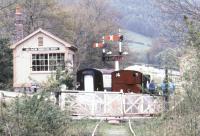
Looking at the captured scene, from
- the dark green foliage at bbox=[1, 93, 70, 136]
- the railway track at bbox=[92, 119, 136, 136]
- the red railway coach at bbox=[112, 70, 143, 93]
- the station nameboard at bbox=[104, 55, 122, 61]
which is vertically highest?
the station nameboard at bbox=[104, 55, 122, 61]

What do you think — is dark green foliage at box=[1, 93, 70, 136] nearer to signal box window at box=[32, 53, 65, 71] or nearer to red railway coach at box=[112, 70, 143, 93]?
red railway coach at box=[112, 70, 143, 93]

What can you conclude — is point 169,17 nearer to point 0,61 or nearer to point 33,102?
point 33,102

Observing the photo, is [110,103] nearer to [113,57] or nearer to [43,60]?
[113,57]

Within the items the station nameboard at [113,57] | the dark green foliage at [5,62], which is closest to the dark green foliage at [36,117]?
the station nameboard at [113,57]

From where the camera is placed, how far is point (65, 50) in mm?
39688

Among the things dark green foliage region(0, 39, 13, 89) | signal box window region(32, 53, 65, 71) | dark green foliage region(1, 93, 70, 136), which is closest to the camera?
dark green foliage region(1, 93, 70, 136)

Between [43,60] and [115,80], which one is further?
[43,60]

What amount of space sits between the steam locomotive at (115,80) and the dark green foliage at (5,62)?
9649 millimetres

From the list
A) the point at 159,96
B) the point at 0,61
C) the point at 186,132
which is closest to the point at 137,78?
the point at 0,61

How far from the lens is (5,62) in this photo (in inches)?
1629

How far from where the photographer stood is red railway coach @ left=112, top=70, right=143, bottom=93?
30.8m

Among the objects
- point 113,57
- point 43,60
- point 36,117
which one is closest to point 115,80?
point 113,57

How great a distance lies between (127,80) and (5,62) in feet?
45.3

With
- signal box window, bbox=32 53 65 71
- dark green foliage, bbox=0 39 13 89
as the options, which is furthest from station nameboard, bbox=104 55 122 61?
dark green foliage, bbox=0 39 13 89
